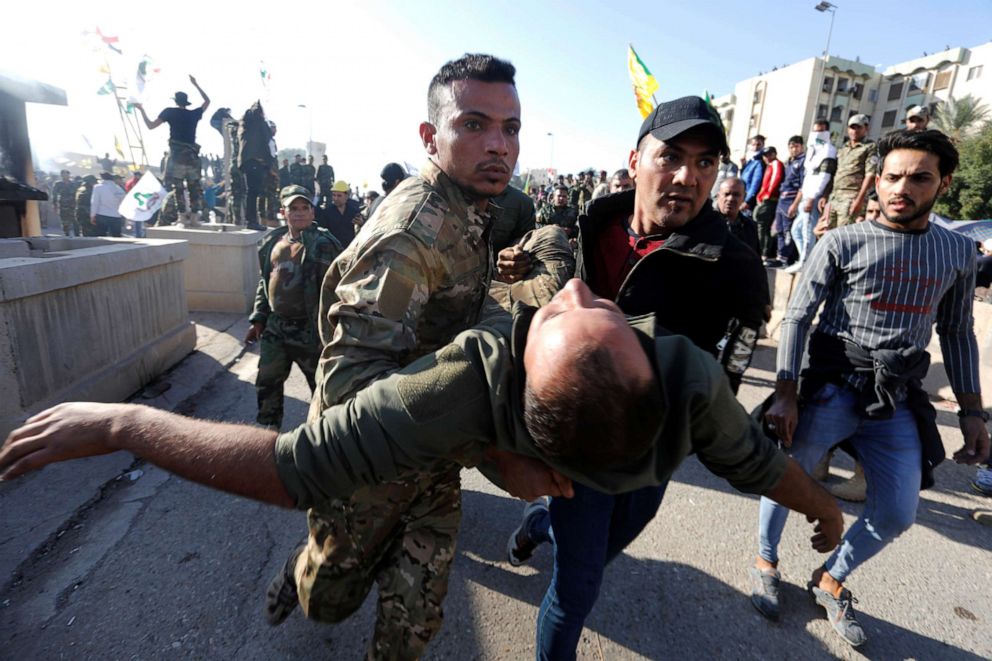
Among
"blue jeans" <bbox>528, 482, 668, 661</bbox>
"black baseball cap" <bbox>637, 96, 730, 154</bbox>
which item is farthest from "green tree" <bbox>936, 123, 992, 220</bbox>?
"blue jeans" <bbox>528, 482, 668, 661</bbox>

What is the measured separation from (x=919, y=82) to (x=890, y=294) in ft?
198

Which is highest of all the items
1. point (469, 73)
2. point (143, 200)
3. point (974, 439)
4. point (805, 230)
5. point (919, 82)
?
point (919, 82)

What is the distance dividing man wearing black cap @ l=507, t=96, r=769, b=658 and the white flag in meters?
6.74

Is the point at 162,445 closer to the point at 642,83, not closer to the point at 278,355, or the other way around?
the point at 278,355

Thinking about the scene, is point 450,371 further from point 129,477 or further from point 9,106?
point 9,106

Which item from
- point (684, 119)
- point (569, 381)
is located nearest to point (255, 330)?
point (684, 119)

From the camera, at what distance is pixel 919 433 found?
2.09 m

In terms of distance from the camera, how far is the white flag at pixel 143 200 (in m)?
6.24

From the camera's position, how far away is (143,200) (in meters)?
6.40

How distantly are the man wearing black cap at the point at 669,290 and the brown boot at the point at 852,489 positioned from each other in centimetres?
222

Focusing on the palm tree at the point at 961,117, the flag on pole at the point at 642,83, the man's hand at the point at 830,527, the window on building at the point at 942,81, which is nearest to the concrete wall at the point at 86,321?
the man's hand at the point at 830,527

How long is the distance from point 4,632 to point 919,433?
12.8 ft

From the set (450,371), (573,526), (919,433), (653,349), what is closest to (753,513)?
(919,433)

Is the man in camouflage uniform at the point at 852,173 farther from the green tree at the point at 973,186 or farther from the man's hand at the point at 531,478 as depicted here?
the green tree at the point at 973,186
